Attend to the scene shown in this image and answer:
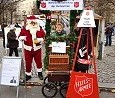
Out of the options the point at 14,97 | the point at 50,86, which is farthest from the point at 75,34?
the point at 14,97

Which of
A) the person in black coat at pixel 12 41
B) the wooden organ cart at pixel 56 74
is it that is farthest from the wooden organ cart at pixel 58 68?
the person in black coat at pixel 12 41

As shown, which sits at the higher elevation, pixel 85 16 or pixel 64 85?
pixel 85 16

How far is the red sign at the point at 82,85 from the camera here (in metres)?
7.99

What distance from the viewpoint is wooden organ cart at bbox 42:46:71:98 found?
8859mm

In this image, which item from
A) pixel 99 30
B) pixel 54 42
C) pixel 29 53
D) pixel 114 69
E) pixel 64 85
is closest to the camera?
pixel 64 85

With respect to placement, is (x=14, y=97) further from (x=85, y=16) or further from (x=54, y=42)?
(x=85, y=16)

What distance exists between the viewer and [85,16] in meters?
8.20

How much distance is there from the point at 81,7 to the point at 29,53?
1976 millimetres

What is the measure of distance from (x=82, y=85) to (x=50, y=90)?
3.87ft

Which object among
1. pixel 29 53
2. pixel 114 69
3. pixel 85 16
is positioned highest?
pixel 85 16

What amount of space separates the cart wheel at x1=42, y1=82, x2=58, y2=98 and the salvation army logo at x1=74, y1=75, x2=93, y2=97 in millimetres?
861

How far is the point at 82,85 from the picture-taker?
26.4ft

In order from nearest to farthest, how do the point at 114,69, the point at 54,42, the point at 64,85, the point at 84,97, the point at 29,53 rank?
the point at 84,97
the point at 64,85
the point at 54,42
the point at 29,53
the point at 114,69

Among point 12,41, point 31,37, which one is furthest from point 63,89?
point 12,41
